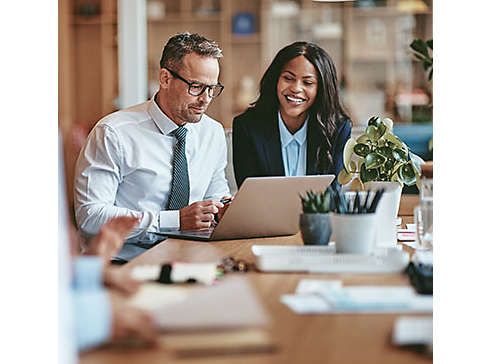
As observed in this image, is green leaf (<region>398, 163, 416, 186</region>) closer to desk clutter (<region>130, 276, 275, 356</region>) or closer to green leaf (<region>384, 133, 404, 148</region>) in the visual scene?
green leaf (<region>384, 133, 404, 148</region>)

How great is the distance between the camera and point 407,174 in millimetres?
1502

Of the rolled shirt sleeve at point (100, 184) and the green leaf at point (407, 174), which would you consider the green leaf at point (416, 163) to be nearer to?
the green leaf at point (407, 174)

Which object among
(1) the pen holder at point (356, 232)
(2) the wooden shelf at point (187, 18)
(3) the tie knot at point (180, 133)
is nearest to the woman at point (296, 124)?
(3) the tie knot at point (180, 133)

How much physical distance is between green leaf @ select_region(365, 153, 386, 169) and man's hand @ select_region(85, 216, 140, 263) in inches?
25.4

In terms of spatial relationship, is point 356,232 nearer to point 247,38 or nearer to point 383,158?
point 383,158

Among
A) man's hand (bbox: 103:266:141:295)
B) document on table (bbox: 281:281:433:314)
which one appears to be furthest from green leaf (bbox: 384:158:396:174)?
man's hand (bbox: 103:266:141:295)

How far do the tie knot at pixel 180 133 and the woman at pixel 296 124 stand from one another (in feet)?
1.26

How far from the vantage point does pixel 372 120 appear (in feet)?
4.99

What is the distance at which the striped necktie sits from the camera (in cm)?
203

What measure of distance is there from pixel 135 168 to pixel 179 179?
0.14 m

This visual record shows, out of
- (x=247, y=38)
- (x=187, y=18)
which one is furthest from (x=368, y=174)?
(x=187, y=18)
